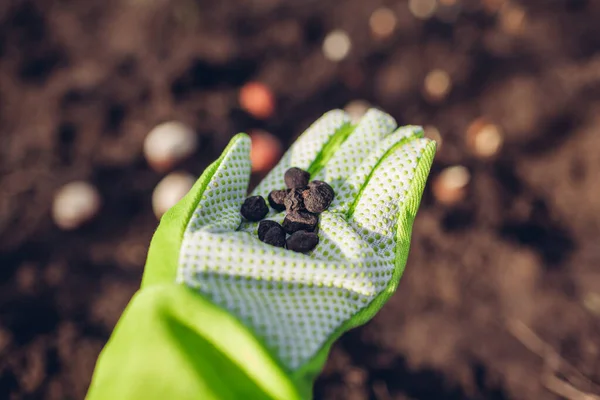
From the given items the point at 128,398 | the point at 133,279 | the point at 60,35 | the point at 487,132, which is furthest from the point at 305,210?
the point at 60,35

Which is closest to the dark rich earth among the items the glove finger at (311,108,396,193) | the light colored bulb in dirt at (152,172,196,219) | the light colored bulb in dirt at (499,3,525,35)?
the light colored bulb in dirt at (499,3,525,35)

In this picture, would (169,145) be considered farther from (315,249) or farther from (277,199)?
(315,249)

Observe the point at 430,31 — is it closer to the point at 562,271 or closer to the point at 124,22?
the point at 562,271

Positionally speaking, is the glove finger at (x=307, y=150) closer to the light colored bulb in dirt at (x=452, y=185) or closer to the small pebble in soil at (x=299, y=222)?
the small pebble in soil at (x=299, y=222)

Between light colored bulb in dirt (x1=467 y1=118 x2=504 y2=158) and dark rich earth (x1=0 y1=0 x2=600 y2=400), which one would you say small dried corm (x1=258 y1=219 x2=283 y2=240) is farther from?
light colored bulb in dirt (x1=467 y1=118 x2=504 y2=158)

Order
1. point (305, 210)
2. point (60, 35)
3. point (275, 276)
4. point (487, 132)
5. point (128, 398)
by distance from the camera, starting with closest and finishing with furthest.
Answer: point (128, 398) → point (275, 276) → point (305, 210) → point (487, 132) → point (60, 35)

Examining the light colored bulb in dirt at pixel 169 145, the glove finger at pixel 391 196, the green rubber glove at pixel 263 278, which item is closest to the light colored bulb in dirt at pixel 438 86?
the green rubber glove at pixel 263 278
